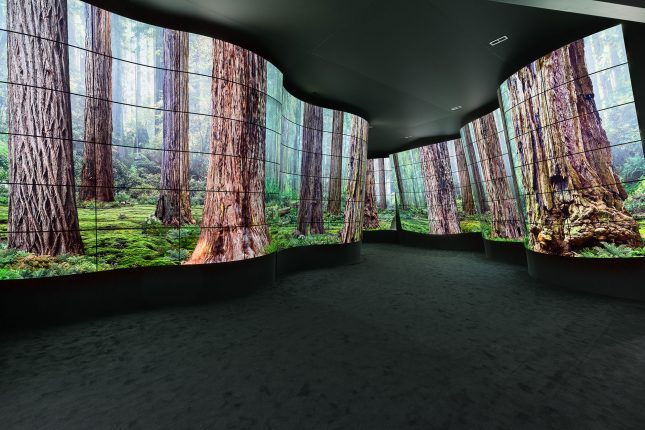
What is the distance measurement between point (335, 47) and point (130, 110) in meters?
3.17

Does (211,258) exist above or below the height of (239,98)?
below

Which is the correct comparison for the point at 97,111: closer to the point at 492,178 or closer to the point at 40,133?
the point at 40,133

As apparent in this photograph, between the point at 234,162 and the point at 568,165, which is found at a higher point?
the point at 234,162

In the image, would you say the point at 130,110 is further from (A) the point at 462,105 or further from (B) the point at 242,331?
(A) the point at 462,105

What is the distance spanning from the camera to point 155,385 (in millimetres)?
2131

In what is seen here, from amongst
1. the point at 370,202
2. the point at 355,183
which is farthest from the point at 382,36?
the point at 370,202

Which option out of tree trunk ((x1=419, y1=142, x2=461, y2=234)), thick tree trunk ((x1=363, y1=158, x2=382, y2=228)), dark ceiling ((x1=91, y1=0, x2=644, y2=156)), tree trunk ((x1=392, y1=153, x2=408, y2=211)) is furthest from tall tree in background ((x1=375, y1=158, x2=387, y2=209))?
dark ceiling ((x1=91, y1=0, x2=644, y2=156))

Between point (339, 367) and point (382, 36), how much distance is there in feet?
14.6

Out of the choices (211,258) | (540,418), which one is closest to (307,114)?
(211,258)

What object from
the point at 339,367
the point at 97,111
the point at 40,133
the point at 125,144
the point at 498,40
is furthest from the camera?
the point at 498,40

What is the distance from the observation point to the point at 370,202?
42.9 feet

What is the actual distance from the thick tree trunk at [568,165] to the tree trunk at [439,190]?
516 centimetres

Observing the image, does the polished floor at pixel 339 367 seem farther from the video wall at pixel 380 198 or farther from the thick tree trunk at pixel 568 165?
the video wall at pixel 380 198

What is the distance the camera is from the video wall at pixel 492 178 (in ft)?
23.4
